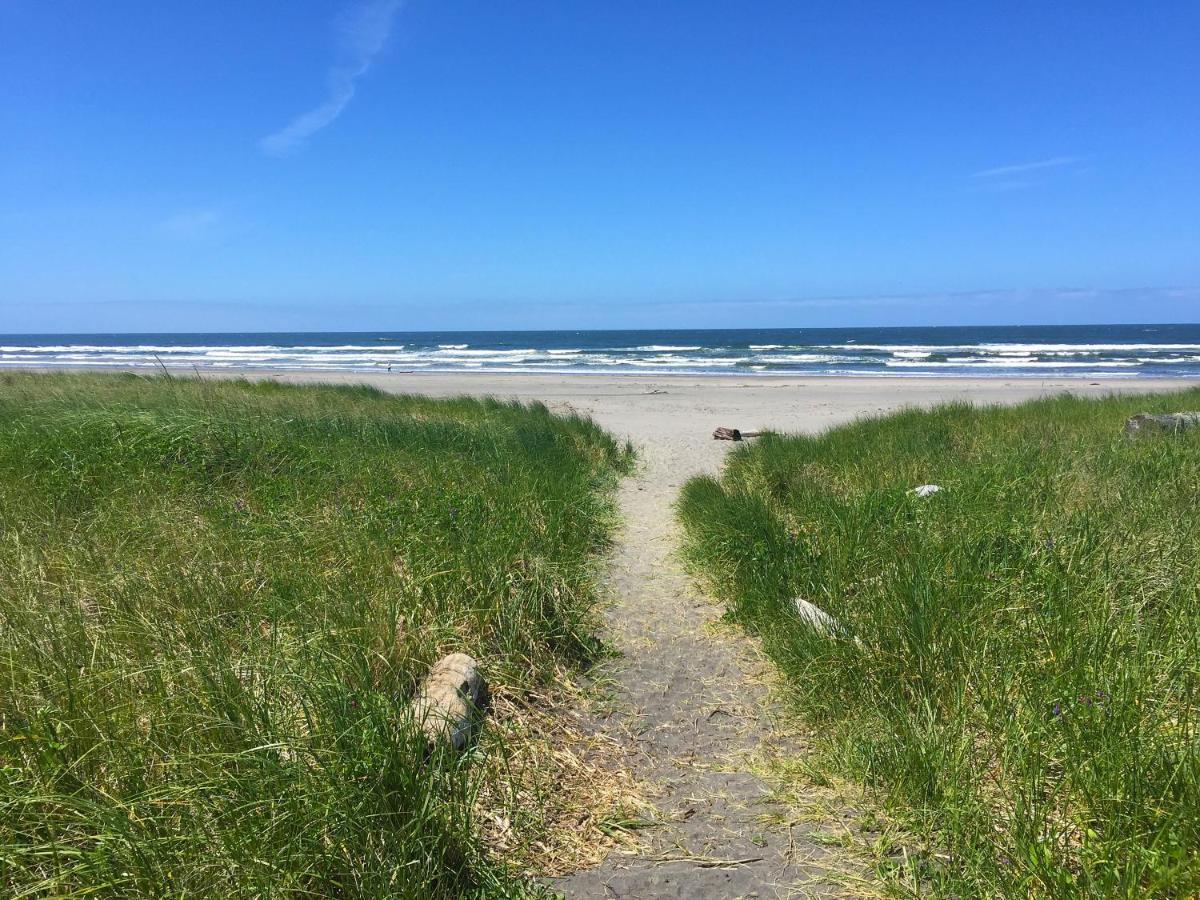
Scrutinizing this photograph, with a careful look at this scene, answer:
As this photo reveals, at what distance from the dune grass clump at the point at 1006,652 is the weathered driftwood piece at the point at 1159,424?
253 cm

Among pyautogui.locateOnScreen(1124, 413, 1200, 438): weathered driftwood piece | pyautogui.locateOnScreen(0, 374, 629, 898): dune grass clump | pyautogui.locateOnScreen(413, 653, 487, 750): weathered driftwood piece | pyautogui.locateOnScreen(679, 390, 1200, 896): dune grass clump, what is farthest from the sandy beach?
pyautogui.locateOnScreen(413, 653, 487, 750): weathered driftwood piece

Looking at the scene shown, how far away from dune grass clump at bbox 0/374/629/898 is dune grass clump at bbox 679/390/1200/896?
4.73ft

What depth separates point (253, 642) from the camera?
3271mm

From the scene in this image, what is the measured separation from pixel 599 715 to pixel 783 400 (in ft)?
67.8

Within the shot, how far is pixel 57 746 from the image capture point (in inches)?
89.8

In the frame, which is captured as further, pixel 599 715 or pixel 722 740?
pixel 599 715

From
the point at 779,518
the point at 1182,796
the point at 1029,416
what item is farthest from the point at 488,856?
the point at 1029,416

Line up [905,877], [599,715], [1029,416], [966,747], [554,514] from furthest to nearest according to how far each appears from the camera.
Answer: [1029,416]
[554,514]
[599,715]
[966,747]
[905,877]

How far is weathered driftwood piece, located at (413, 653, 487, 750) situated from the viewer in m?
2.89

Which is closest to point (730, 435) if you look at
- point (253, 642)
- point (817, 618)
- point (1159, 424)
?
point (1159, 424)

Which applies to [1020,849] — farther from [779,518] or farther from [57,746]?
[779,518]

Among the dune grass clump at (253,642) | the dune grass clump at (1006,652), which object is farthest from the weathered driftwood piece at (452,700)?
the dune grass clump at (1006,652)

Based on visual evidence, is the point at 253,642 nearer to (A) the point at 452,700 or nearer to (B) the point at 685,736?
(A) the point at 452,700

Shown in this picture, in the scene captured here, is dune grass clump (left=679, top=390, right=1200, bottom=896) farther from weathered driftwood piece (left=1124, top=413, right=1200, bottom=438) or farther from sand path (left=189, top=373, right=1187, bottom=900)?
weathered driftwood piece (left=1124, top=413, right=1200, bottom=438)
